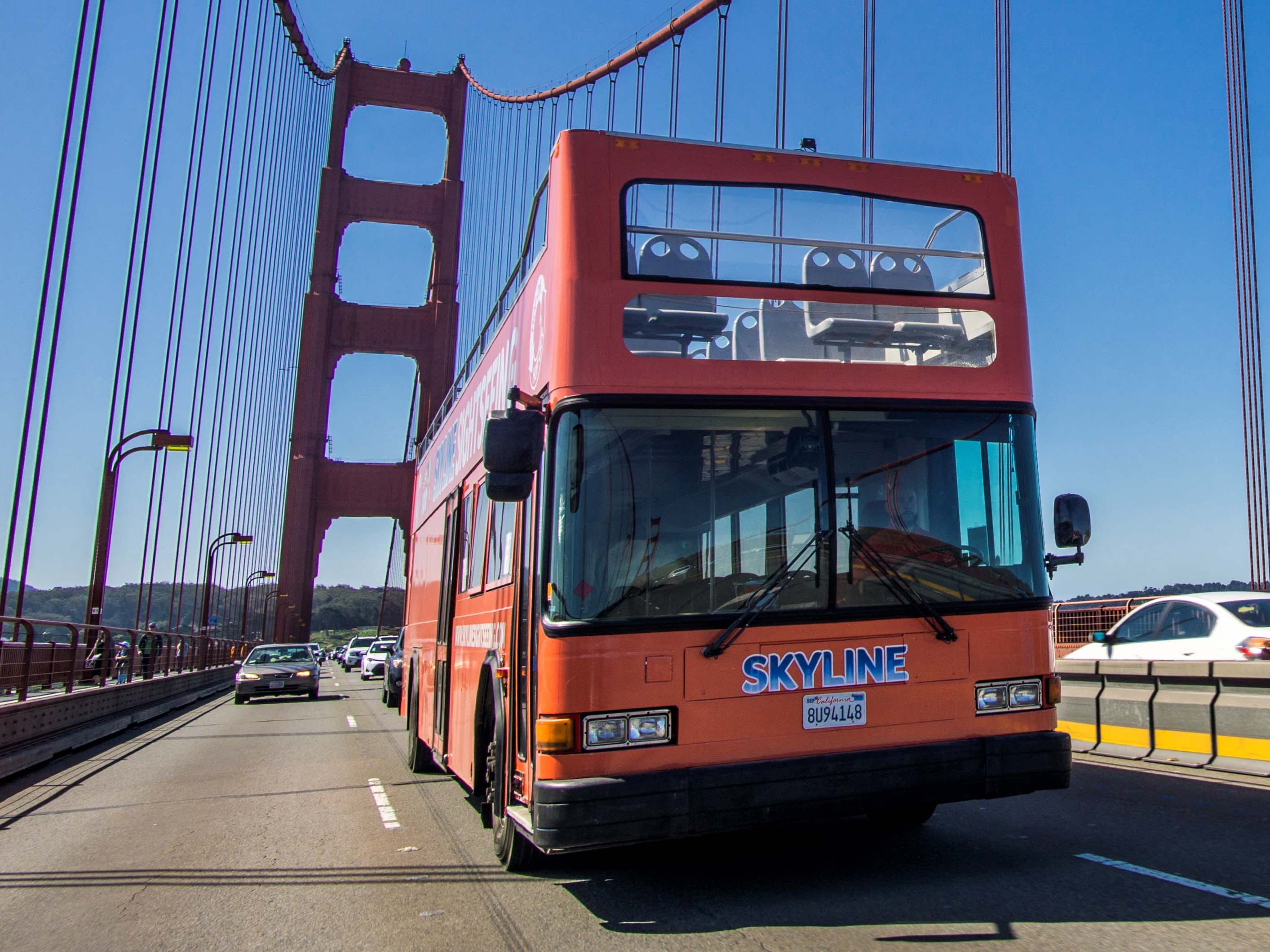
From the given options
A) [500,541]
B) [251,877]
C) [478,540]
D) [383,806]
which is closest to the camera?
[251,877]

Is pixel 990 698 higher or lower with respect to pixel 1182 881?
higher

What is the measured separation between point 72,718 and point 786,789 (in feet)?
41.4

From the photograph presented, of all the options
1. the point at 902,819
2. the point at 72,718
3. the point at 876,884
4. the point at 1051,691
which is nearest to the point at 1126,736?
the point at 902,819

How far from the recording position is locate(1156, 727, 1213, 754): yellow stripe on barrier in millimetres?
8883

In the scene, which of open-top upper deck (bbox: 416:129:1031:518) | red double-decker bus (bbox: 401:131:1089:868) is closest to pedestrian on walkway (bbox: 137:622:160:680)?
red double-decker bus (bbox: 401:131:1089:868)

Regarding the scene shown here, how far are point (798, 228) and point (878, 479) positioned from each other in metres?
1.33

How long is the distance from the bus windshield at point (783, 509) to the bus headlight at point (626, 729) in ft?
1.31

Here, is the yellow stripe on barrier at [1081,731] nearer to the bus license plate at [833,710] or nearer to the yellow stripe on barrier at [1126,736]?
the yellow stripe on barrier at [1126,736]

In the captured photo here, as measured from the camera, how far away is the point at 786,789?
4.68 meters

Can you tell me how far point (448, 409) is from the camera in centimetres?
1029

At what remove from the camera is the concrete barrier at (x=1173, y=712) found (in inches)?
332

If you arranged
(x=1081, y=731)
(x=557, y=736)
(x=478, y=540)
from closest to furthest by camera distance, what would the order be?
(x=557, y=736), (x=478, y=540), (x=1081, y=731)

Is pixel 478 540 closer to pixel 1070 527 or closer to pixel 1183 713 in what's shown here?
pixel 1070 527

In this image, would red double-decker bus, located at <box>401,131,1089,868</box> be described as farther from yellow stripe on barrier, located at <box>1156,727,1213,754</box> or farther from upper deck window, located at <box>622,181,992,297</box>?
yellow stripe on barrier, located at <box>1156,727,1213,754</box>
